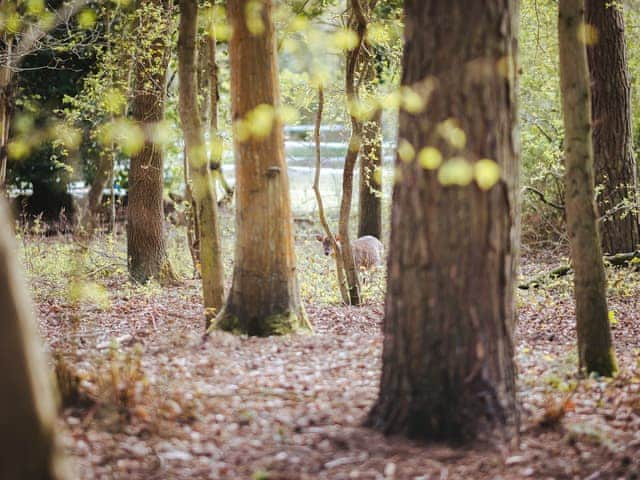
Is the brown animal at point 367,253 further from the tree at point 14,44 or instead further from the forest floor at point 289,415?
the forest floor at point 289,415

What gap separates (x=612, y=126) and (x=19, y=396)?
38.8 ft

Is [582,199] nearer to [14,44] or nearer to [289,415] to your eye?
[289,415]

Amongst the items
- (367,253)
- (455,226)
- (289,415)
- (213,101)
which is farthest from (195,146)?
(367,253)

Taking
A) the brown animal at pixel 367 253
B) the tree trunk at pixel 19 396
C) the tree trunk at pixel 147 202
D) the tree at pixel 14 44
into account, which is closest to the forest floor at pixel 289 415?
the tree trunk at pixel 19 396

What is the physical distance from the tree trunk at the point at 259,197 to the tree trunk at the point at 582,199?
2.74m

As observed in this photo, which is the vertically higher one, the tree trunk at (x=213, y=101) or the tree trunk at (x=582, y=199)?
the tree trunk at (x=213, y=101)

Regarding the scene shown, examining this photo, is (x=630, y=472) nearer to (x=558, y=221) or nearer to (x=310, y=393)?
(x=310, y=393)

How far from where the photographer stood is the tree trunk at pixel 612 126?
12.4 m

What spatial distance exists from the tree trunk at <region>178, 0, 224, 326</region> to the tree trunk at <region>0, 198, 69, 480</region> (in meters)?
5.11

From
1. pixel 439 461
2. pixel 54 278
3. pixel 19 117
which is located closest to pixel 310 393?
pixel 439 461

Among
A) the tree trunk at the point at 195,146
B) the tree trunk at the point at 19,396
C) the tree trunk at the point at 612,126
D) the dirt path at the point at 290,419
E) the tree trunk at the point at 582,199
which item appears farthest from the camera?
the tree trunk at the point at 612,126

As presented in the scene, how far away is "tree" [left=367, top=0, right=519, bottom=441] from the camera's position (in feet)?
14.5

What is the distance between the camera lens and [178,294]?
1245 cm

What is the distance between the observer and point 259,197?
7.41m
